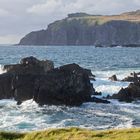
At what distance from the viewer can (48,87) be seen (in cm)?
5162

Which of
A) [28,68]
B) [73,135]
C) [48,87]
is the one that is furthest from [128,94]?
[73,135]

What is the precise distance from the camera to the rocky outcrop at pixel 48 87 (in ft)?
168

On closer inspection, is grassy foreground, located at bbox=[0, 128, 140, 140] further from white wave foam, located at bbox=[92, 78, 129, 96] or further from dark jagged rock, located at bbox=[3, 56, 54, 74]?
white wave foam, located at bbox=[92, 78, 129, 96]

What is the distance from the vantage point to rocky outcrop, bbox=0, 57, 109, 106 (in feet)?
168

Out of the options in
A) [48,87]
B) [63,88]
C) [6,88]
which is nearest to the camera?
[48,87]

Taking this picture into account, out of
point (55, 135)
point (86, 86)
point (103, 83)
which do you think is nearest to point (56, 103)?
point (86, 86)

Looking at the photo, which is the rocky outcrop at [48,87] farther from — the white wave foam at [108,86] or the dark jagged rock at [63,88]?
the white wave foam at [108,86]

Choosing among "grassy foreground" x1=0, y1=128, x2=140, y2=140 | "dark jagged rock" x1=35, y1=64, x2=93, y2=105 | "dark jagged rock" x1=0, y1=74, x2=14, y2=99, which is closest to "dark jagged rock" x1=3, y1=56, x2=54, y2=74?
"dark jagged rock" x1=0, y1=74, x2=14, y2=99

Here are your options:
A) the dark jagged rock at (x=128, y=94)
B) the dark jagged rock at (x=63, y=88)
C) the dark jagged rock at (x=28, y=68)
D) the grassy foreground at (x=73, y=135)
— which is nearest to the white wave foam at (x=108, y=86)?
the dark jagged rock at (x=128, y=94)

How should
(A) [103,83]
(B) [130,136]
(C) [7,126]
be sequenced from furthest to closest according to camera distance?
1. (A) [103,83]
2. (C) [7,126]
3. (B) [130,136]

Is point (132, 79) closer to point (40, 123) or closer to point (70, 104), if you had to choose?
point (70, 104)

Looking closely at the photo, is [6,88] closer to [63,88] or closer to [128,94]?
[63,88]

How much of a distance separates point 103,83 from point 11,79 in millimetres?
20394

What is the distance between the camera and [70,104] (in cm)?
5041
